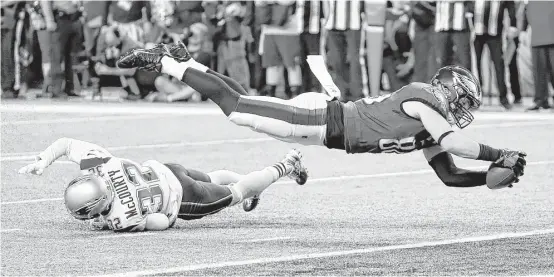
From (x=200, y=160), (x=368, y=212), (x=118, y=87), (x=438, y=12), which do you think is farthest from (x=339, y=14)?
(x=368, y=212)

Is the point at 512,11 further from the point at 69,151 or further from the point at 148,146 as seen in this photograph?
the point at 69,151

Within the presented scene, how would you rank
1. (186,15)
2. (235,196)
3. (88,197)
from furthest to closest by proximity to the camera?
(186,15) → (235,196) → (88,197)

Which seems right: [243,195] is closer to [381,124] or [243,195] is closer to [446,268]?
[381,124]

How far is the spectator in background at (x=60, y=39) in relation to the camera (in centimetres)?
2212

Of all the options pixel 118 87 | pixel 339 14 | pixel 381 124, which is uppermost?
pixel 381 124

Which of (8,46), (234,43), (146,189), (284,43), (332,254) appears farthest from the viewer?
(8,46)

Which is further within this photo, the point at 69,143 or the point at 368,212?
the point at 368,212

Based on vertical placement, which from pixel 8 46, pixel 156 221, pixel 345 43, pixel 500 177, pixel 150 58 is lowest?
pixel 8 46

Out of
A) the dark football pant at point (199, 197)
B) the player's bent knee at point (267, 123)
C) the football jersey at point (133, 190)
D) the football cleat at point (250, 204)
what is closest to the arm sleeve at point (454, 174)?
the player's bent knee at point (267, 123)

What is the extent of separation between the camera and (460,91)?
9.77 metres

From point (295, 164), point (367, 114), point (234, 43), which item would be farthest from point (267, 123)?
point (234, 43)

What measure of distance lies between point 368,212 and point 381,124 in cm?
131

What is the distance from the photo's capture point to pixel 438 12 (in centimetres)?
1998

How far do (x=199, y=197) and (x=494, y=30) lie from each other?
1060cm
